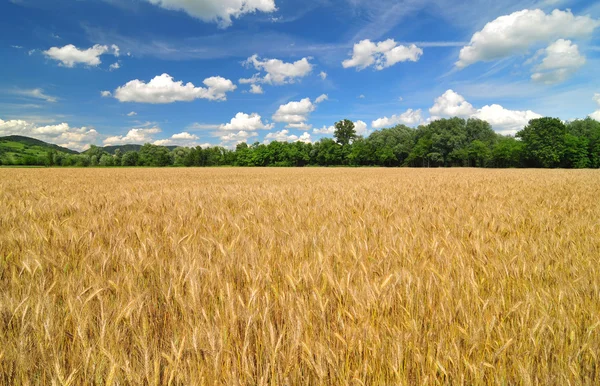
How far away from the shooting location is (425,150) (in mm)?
83750

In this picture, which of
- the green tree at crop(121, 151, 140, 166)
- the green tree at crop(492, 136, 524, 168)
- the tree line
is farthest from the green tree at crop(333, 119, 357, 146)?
the green tree at crop(121, 151, 140, 166)

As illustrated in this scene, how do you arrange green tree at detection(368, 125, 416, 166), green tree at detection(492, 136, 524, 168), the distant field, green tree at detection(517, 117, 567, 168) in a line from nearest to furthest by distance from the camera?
1. the distant field
2. green tree at detection(517, 117, 567, 168)
3. green tree at detection(492, 136, 524, 168)
4. green tree at detection(368, 125, 416, 166)

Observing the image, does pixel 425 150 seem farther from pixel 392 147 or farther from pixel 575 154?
pixel 575 154

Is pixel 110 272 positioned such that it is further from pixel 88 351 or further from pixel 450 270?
pixel 450 270

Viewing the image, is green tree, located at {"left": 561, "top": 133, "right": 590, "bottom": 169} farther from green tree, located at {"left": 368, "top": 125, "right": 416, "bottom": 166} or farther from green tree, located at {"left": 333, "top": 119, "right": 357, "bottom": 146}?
green tree, located at {"left": 333, "top": 119, "right": 357, "bottom": 146}

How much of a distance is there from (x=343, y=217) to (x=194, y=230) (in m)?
1.89

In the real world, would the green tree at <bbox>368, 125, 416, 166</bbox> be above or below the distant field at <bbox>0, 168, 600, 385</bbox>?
above

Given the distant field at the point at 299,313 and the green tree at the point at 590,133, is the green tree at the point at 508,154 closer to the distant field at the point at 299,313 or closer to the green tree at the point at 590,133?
the green tree at the point at 590,133

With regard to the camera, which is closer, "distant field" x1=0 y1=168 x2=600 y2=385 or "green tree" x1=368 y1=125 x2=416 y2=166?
"distant field" x1=0 y1=168 x2=600 y2=385

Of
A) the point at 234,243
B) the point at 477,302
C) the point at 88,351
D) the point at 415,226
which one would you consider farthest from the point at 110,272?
the point at 415,226

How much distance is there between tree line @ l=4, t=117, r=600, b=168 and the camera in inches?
2520

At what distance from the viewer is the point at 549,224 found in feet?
11.1

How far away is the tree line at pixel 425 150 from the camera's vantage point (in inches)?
2520

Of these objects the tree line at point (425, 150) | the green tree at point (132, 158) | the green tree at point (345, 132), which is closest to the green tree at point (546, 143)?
the tree line at point (425, 150)
